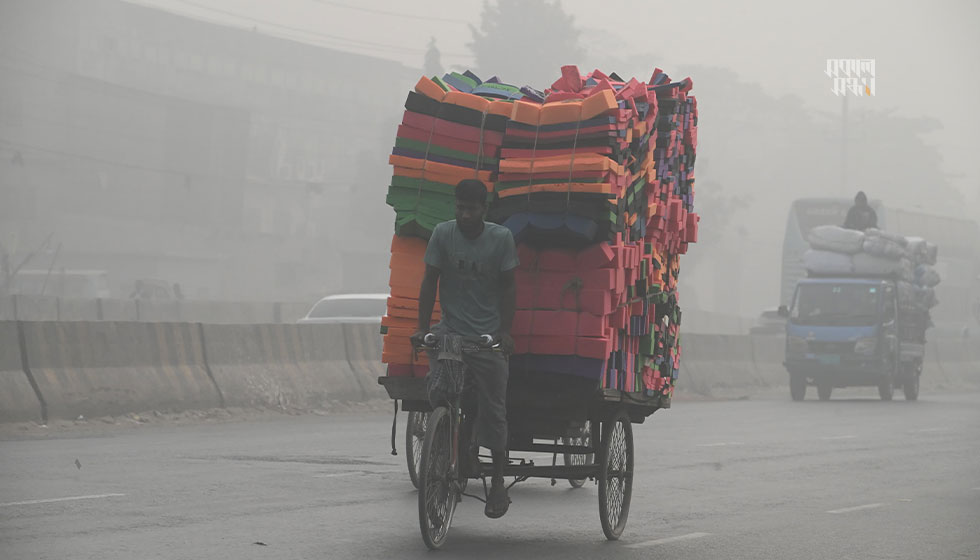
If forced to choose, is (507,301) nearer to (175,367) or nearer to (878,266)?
(175,367)

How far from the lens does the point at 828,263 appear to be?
3325 cm

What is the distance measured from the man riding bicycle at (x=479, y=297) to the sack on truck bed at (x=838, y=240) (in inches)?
1022

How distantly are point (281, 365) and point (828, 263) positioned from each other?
17.0m

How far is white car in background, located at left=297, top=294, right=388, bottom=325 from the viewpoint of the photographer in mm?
27109

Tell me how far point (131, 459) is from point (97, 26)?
66.6m

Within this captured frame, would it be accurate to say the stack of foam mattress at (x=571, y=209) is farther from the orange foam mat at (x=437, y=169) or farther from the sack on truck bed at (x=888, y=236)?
the sack on truck bed at (x=888, y=236)

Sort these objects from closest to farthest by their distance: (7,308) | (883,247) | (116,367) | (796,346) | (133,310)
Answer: (116,367), (796,346), (883,247), (7,308), (133,310)

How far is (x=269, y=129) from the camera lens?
85375mm

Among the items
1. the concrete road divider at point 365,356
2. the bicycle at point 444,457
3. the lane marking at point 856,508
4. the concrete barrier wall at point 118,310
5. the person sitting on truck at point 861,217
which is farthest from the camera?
the concrete barrier wall at point 118,310

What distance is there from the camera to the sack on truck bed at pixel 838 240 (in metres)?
33.0

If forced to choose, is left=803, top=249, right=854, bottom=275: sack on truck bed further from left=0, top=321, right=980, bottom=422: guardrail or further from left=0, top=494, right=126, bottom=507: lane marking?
left=0, top=494, right=126, bottom=507: lane marking

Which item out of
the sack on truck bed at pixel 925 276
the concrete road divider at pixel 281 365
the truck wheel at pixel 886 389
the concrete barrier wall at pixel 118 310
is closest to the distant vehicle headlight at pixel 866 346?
the truck wheel at pixel 886 389

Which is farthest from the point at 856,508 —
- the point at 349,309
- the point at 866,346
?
the point at 866,346

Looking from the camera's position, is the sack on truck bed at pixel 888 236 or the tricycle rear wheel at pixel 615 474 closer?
the tricycle rear wheel at pixel 615 474
